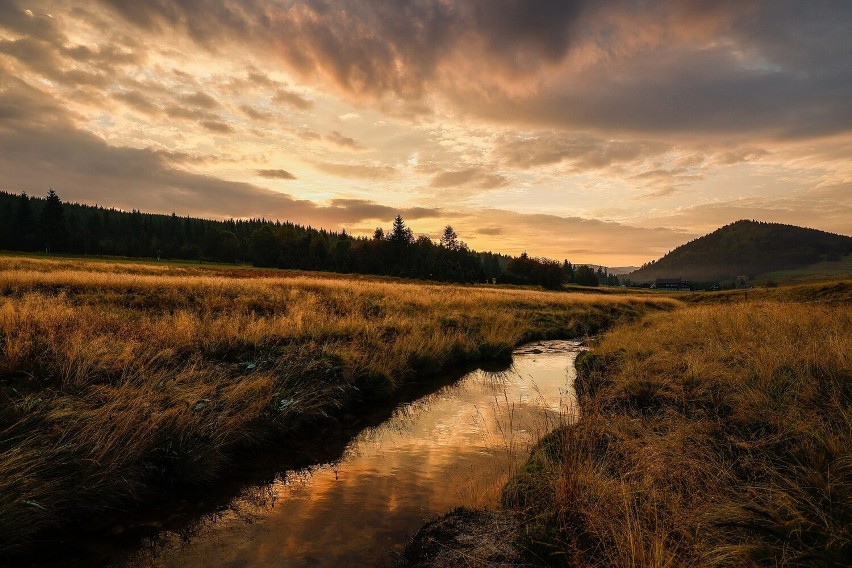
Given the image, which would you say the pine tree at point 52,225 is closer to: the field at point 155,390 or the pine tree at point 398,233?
the pine tree at point 398,233

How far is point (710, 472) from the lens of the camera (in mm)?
4547

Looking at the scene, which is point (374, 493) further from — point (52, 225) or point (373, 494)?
point (52, 225)

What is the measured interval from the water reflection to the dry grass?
3.10ft

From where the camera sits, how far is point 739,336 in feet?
40.1

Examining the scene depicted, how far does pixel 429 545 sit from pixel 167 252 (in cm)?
13527

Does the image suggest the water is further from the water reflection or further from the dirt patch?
the dirt patch

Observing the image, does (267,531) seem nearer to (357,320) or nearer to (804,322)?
(357,320)

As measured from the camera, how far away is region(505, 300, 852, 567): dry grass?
338 cm

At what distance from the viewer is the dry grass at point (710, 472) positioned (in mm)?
3375

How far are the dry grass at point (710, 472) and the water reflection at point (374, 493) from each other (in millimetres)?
946

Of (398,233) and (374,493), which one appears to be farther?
(398,233)

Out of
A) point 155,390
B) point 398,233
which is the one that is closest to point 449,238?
point 398,233

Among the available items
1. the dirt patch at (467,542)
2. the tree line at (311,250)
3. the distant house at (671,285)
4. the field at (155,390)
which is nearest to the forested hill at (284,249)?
Result: the tree line at (311,250)

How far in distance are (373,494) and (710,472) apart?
4.04 m
